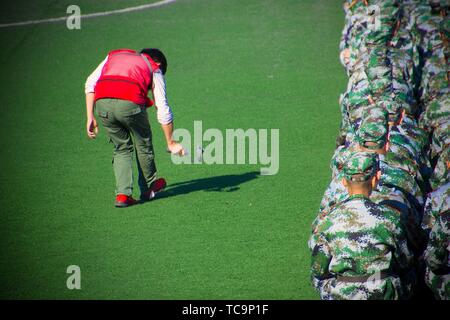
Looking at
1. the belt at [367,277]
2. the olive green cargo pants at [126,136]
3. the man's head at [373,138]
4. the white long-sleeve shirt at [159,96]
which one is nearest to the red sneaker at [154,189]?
the olive green cargo pants at [126,136]

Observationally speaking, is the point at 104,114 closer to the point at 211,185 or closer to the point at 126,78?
the point at 126,78

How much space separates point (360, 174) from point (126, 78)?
10.5 feet

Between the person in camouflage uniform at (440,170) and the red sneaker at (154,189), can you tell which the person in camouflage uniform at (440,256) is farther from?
the red sneaker at (154,189)

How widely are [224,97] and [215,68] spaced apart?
1828mm

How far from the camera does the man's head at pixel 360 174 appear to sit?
6.03 meters

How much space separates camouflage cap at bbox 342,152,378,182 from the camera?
6027 mm

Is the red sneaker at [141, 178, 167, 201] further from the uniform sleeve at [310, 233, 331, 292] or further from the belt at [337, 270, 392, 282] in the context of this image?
the belt at [337, 270, 392, 282]

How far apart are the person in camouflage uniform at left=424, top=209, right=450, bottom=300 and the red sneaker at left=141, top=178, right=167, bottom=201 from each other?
12.1ft

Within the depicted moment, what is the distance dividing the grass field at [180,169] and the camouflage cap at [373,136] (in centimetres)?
123

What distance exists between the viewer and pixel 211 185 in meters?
9.55

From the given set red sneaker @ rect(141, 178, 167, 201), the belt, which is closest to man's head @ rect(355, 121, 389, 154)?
the belt

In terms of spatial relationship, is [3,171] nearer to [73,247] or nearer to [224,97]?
[73,247]

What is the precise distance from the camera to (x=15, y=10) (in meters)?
19.4
